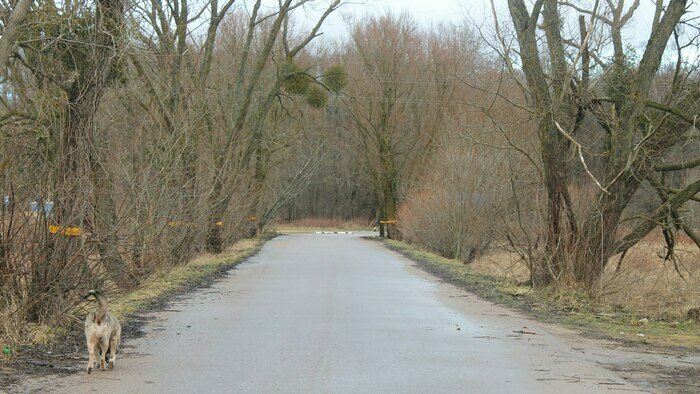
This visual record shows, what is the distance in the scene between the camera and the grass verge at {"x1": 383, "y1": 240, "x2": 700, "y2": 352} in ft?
37.1

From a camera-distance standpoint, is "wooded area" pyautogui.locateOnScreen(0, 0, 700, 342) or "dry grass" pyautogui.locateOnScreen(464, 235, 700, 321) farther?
"dry grass" pyautogui.locateOnScreen(464, 235, 700, 321)

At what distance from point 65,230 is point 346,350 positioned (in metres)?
3.71

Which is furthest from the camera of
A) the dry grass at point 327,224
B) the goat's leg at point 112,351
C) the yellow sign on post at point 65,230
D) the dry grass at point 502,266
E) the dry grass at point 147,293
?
the dry grass at point 327,224

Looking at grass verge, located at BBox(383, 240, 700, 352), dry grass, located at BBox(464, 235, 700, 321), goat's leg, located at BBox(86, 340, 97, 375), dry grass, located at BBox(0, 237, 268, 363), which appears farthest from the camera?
dry grass, located at BBox(464, 235, 700, 321)

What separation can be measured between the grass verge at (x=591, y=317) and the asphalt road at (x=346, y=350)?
25.8 inches

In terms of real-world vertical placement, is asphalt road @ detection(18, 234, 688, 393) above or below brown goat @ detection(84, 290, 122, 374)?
below

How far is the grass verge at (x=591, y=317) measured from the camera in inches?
445

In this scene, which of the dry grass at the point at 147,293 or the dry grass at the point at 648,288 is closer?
the dry grass at the point at 147,293

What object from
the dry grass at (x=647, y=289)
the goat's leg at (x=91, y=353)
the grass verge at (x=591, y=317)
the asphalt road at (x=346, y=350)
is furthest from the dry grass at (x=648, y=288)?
the goat's leg at (x=91, y=353)

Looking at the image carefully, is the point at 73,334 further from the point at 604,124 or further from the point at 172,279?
the point at 604,124

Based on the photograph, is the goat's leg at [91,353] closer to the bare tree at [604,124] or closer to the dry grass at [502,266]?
the bare tree at [604,124]

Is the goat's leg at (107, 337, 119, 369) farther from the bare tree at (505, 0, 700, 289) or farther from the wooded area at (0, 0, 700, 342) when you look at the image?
the bare tree at (505, 0, 700, 289)

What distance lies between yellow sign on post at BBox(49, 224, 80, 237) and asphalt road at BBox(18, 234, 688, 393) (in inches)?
59.2

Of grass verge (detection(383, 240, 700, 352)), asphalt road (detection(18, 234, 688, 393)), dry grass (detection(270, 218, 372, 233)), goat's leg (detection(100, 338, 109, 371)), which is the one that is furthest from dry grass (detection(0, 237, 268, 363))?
dry grass (detection(270, 218, 372, 233))
